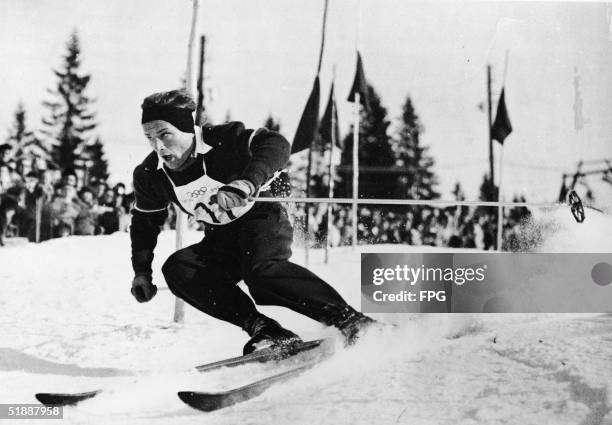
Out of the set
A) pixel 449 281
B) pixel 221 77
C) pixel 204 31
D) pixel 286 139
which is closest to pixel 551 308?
pixel 449 281

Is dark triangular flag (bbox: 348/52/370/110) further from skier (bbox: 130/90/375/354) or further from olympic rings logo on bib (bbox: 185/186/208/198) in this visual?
olympic rings logo on bib (bbox: 185/186/208/198)

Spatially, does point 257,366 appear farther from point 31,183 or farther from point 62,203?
point 31,183

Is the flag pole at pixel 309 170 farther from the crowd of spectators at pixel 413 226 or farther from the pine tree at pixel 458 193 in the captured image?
the pine tree at pixel 458 193

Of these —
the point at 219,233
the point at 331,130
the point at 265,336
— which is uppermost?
the point at 331,130

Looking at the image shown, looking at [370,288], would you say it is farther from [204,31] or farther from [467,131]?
[204,31]

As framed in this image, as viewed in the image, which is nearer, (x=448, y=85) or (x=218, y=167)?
(x=218, y=167)

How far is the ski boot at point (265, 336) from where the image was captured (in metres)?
2.60

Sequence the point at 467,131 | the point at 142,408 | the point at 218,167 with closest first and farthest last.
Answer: the point at 142,408
the point at 218,167
the point at 467,131

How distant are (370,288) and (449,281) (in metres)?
0.38

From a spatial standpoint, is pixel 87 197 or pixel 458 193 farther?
pixel 458 193

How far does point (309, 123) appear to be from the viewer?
273 centimetres

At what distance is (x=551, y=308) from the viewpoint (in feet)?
9.10

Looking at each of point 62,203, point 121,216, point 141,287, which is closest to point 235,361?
point 141,287

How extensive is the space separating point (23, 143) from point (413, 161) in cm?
176
